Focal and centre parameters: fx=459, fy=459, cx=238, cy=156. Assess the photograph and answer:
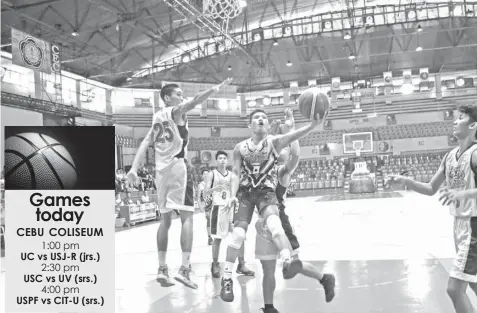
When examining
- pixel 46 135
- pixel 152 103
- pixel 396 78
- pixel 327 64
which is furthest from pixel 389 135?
pixel 46 135

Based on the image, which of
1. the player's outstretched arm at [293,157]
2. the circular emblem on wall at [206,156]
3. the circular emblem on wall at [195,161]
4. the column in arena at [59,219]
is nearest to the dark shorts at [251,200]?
the player's outstretched arm at [293,157]

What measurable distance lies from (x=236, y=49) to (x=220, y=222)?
19159 millimetres

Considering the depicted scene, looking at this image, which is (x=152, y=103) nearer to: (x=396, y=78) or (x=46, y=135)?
(x=396, y=78)

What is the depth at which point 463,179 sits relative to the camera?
2.81m

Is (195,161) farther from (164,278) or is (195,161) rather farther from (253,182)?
(253,182)

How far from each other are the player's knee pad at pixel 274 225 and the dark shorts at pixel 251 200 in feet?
0.42

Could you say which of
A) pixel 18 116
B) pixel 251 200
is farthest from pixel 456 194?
pixel 18 116

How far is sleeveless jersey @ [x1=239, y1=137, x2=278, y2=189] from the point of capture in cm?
361

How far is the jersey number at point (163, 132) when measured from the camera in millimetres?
4316

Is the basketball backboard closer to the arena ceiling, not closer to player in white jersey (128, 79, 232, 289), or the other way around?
the arena ceiling

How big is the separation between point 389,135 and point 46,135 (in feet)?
85.5

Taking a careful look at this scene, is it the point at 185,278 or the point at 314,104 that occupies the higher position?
the point at 314,104

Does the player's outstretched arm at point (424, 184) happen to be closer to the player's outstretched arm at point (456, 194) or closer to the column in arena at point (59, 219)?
the player's outstretched arm at point (456, 194)

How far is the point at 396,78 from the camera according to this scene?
27.8 metres
